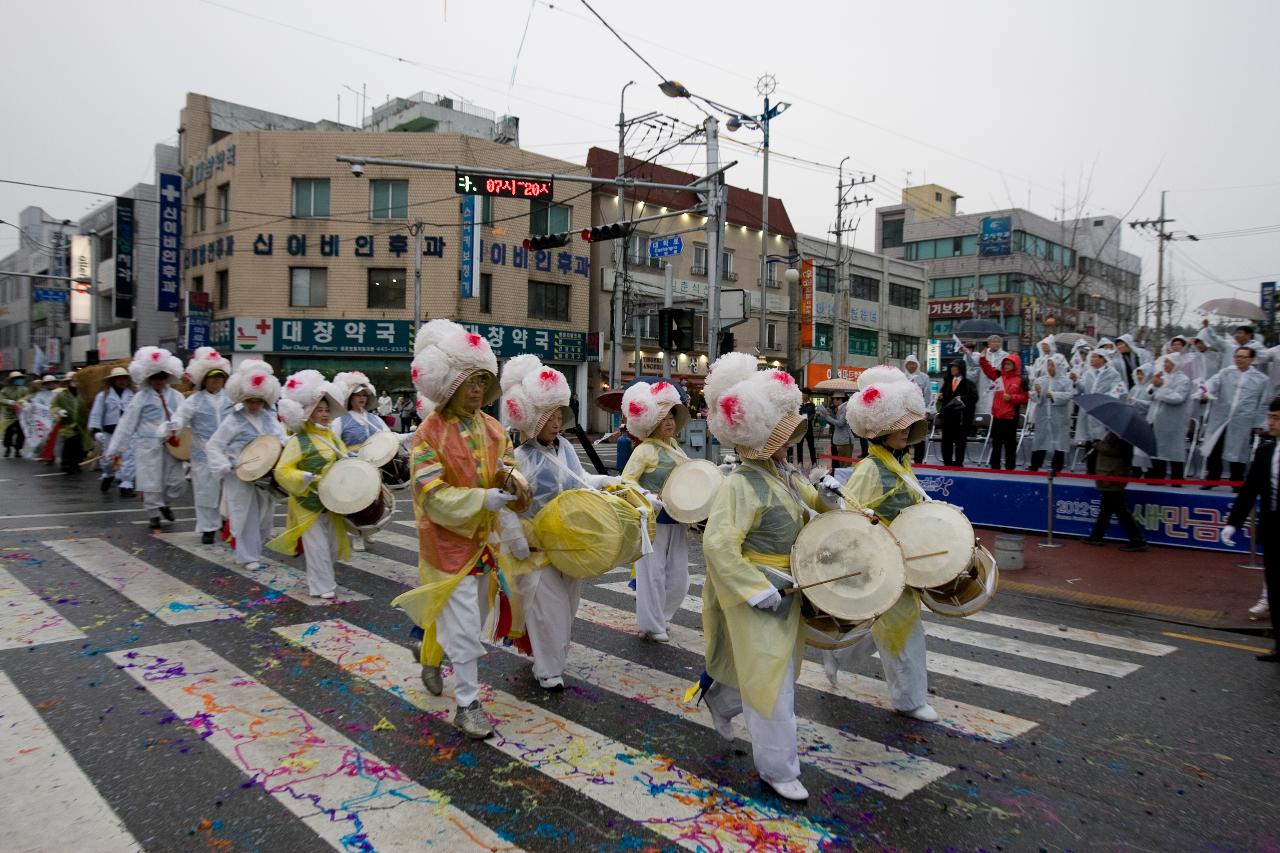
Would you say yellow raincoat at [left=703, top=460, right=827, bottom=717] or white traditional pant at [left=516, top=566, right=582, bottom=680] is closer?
yellow raincoat at [left=703, top=460, right=827, bottom=717]

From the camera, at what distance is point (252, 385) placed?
8188 millimetres


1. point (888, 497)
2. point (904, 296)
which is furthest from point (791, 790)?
point (904, 296)

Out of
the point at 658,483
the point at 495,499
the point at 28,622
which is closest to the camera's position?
the point at 495,499

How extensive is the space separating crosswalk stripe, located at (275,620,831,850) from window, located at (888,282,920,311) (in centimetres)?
4888

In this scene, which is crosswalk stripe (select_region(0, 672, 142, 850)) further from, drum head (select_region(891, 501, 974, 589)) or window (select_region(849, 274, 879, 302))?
window (select_region(849, 274, 879, 302))

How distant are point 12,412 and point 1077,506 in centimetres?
2570

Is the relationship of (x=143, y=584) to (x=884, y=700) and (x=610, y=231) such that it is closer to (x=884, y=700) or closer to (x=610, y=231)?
(x=884, y=700)

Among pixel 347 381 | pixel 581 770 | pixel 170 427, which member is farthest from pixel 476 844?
pixel 170 427

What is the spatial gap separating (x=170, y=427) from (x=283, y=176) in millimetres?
25367

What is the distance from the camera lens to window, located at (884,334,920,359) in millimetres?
50469

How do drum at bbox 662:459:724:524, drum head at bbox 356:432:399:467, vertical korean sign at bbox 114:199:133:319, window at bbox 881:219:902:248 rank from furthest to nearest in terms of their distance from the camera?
window at bbox 881:219:902:248
vertical korean sign at bbox 114:199:133:319
drum head at bbox 356:432:399:467
drum at bbox 662:459:724:524

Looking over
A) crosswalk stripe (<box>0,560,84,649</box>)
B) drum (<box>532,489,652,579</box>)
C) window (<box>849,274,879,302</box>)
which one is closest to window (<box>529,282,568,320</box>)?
window (<box>849,274,879,302</box>)

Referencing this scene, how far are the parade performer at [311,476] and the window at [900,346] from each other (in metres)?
46.4

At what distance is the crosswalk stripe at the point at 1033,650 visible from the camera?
5.67 m
